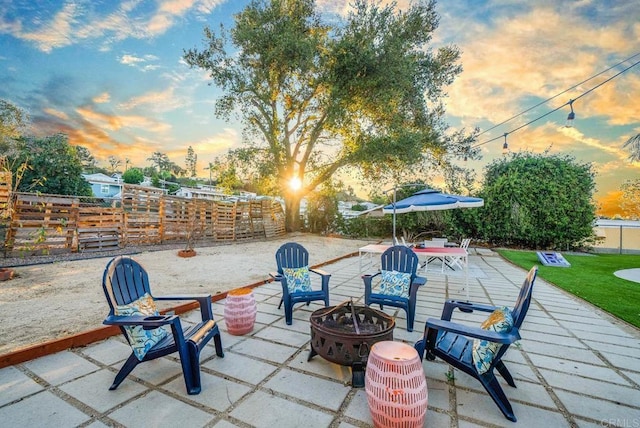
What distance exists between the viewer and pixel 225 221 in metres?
11.5

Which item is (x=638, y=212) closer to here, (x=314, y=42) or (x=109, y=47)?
(x=314, y=42)

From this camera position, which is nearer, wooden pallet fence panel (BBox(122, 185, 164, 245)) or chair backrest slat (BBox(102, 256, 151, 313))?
chair backrest slat (BBox(102, 256, 151, 313))

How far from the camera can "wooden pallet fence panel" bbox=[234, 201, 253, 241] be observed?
12.1 metres

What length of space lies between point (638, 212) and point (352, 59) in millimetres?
22319

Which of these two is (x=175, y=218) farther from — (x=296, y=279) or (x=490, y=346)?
(x=490, y=346)

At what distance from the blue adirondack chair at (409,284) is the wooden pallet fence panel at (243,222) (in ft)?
31.3

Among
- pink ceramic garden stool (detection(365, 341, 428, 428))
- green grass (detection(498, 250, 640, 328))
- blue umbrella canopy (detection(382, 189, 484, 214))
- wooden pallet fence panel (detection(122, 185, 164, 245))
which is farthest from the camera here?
wooden pallet fence panel (detection(122, 185, 164, 245))

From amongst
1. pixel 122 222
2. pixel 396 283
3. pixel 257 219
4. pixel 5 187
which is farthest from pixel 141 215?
pixel 396 283

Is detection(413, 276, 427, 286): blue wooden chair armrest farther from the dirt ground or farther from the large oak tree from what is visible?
the large oak tree

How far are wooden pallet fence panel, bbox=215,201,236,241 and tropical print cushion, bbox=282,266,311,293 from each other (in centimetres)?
850

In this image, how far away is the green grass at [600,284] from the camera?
143 inches

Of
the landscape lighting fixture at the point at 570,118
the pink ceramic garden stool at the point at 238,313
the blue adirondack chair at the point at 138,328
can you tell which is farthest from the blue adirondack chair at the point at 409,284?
the landscape lighting fixture at the point at 570,118

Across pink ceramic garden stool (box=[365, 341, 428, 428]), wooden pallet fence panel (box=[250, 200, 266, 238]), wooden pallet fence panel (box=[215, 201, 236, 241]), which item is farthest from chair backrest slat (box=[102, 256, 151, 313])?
wooden pallet fence panel (box=[250, 200, 266, 238])

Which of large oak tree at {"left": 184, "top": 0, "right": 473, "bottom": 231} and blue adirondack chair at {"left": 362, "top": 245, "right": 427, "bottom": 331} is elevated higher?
large oak tree at {"left": 184, "top": 0, "right": 473, "bottom": 231}
